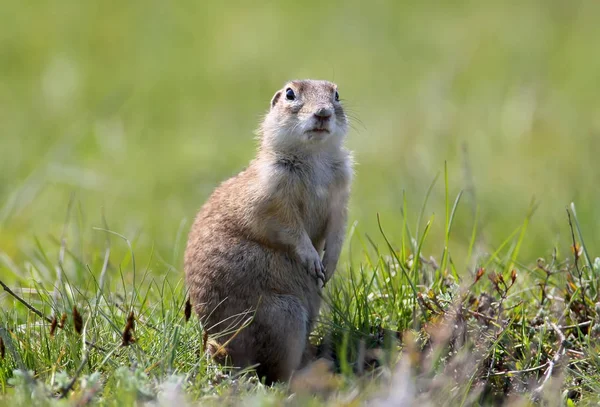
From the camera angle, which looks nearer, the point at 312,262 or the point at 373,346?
the point at 373,346

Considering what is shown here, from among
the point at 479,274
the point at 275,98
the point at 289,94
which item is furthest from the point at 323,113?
the point at 479,274

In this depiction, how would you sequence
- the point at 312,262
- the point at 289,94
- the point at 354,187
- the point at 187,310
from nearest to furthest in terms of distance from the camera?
the point at 187,310 < the point at 312,262 < the point at 289,94 < the point at 354,187

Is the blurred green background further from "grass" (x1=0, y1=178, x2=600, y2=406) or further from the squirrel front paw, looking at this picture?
the squirrel front paw

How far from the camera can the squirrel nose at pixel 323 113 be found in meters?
5.04

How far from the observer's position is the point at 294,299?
4.94 metres

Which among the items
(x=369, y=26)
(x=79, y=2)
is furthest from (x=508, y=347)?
(x=79, y=2)

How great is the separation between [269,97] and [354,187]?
277 cm

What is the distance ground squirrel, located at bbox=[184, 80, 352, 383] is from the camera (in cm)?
482

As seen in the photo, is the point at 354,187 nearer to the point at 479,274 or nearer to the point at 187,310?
the point at 479,274

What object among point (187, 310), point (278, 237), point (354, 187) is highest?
point (278, 237)

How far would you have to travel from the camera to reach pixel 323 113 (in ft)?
16.5

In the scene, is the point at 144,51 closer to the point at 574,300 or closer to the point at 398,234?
the point at 398,234

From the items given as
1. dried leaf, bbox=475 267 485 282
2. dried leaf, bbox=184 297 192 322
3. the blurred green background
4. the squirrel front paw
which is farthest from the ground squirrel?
the blurred green background

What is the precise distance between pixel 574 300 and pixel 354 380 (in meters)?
1.55
